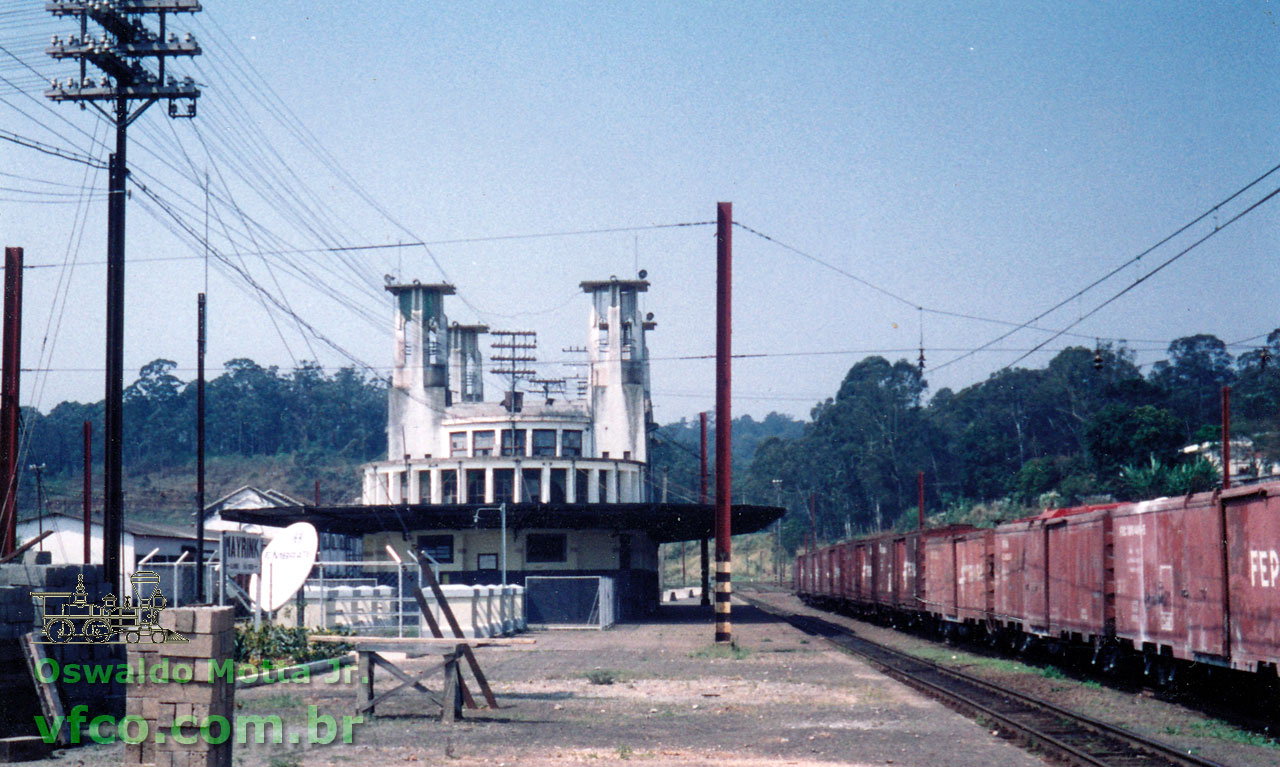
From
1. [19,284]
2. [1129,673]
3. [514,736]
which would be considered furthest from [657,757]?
[19,284]

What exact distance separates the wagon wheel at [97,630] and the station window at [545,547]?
3314cm

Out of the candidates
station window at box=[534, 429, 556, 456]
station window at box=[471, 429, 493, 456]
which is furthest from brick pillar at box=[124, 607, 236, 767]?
station window at box=[471, 429, 493, 456]

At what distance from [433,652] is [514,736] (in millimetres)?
12406

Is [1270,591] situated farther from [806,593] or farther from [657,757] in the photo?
[806,593]

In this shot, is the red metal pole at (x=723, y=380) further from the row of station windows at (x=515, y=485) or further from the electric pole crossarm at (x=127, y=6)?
the row of station windows at (x=515, y=485)

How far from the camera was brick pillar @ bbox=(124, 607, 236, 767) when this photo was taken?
29.1ft

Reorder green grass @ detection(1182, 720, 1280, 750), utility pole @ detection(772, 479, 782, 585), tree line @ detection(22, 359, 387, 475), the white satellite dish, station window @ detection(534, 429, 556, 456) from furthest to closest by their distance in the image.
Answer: tree line @ detection(22, 359, 387, 475) → utility pole @ detection(772, 479, 782, 585) → station window @ detection(534, 429, 556, 456) → the white satellite dish → green grass @ detection(1182, 720, 1280, 750)

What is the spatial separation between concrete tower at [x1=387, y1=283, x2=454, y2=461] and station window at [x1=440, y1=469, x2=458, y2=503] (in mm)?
9193

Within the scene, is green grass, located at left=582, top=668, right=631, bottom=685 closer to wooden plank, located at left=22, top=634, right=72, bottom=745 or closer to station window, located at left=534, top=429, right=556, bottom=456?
wooden plank, located at left=22, top=634, right=72, bottom=745

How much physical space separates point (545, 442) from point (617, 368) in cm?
594

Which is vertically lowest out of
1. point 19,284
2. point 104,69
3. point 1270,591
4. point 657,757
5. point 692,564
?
point 692,564

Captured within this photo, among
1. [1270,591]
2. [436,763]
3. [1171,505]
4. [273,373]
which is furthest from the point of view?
[273,373]

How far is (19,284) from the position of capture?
83.3ft

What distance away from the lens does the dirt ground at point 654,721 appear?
12.4 metres
